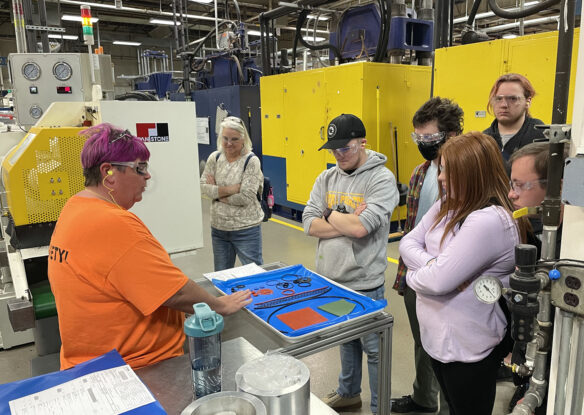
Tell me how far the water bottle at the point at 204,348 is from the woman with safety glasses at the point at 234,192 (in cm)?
173

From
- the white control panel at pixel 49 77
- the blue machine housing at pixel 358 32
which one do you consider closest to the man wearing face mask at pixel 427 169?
the white control panel at pixel 49 77

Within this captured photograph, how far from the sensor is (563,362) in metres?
0.89

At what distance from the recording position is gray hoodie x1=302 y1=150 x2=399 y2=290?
1885 millimetres

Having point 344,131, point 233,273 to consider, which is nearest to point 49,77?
point 233,273

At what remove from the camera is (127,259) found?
1197 mm

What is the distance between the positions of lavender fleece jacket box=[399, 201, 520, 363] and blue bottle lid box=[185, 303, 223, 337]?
2.37 ft

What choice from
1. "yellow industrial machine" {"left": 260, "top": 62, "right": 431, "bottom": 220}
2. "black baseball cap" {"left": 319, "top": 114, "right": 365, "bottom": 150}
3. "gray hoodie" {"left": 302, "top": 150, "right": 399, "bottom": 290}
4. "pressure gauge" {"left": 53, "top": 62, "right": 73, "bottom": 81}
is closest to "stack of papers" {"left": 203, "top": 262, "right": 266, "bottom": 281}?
"gray hoodie" {"left": 302, "top": 150, "right": 399, "bottom": 290}

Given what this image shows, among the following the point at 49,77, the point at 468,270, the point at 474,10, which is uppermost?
the point at 474,10

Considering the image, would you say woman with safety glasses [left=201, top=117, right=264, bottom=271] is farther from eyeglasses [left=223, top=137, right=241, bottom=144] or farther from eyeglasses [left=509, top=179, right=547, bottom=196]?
eyeglasses [left=509, top=179, right=547, bottom=196]

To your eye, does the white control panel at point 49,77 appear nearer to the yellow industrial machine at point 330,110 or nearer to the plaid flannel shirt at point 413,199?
the plaid flannel shirt at point 413,199

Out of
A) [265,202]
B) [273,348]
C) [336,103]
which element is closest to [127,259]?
[273,348]

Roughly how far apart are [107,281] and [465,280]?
109cm

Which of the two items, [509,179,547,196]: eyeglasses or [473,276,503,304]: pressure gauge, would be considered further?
[509,179,547,196]: eyeglasses

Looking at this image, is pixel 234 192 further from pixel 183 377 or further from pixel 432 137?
pixel 183 377
